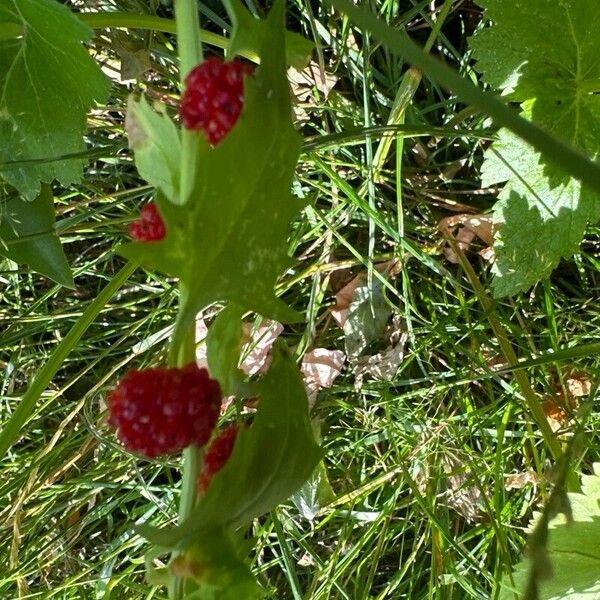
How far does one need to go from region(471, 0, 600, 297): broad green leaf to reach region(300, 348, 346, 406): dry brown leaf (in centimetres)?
29

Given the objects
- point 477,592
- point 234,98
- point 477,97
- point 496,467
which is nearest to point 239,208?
point 234,98

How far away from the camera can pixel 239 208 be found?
0.50 meters

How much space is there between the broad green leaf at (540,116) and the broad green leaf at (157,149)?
0.50m

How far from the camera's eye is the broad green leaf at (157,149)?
0.54 meters

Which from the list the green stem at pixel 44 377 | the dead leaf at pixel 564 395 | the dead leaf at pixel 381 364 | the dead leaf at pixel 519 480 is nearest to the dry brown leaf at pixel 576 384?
the dead leaf at pixel 564 395

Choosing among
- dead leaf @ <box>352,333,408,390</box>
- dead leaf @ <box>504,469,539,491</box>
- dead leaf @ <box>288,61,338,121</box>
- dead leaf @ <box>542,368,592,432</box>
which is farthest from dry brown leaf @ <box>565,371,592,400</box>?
dead leaf @ <box>288,61,338,121</box>

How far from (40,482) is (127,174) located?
1.56 feet

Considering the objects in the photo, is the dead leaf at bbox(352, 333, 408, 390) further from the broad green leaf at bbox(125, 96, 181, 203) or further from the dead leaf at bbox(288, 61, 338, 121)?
the broad green leaf at bbox(125, 96, 181, 203)

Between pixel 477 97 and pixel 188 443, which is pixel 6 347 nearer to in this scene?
pixel 188 443

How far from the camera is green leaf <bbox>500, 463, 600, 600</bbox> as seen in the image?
37.8 inches

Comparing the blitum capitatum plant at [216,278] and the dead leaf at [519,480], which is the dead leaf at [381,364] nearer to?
the dead leaf at [519,480]

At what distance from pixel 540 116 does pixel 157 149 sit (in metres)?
0.54

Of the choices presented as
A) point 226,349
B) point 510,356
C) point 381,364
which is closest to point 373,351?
point 381,364

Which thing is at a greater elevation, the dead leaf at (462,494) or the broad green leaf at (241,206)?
the broad green leaf at (241,206)
